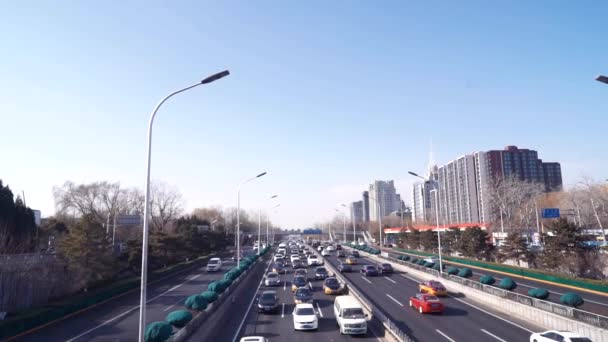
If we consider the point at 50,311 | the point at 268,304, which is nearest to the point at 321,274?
the point at 268,304

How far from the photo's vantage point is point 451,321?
77.4 feet

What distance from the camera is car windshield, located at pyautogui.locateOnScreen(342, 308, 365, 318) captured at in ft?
68.3

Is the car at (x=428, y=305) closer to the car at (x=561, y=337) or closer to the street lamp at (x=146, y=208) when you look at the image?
the car at (x=561, y=337)

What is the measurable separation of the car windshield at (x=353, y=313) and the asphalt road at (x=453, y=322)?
2785 millimetres

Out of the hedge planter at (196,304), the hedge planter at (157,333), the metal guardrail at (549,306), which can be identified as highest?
the hedge planter at (157,333)

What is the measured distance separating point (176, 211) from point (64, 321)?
221 ft

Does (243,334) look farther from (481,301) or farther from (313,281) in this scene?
(313,281)

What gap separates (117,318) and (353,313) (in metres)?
16.8

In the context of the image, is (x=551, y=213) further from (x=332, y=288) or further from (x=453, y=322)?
(x=453, y=322)

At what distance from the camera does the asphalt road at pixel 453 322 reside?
798 inches

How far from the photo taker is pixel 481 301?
95.7 ft

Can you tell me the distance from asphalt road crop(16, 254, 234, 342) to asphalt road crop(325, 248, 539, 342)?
15569 mm

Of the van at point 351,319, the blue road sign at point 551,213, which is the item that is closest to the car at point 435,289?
the van at point 351,319

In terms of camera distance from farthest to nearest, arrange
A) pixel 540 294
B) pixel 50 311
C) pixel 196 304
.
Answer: pixel 50 311, pixel 540 294, pixel 196 304
